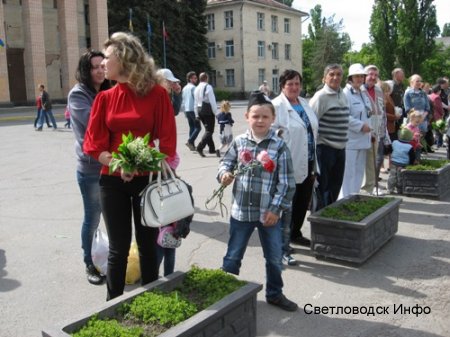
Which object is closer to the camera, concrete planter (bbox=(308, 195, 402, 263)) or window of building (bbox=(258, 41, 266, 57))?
concrete planter (bbox=(308, 195, 402, 263))

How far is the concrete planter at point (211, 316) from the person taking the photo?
2918 mm

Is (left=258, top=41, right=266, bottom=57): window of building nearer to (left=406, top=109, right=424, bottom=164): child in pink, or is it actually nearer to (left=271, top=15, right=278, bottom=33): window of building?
(left=271, top=15, right=278, bottom=33): window of building

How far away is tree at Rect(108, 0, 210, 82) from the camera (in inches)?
1683

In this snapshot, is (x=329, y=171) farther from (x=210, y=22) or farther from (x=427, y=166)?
(x=210, y=22)

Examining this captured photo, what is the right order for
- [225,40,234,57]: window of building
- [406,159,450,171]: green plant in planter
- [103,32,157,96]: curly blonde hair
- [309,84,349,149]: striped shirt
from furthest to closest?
1. [225,40,234,57]: window of building
2. [406,159,450,171]: green plant in planter
3. [309,84,349,149]: striped shirt
4. [103,32,157,96]: curly blonde hair

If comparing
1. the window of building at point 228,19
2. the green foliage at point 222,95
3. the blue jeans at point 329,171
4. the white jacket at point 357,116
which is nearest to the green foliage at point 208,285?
the blue jeans at point 329,171

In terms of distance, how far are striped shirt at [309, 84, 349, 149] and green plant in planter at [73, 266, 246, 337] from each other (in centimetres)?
290

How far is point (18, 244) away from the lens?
19.5 ft

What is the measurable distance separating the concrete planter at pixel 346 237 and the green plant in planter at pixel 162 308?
1814 mm

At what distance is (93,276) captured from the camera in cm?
477

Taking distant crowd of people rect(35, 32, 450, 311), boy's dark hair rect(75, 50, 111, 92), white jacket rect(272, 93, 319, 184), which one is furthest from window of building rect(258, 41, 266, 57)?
boy's dark hair rect(75, 50, 111, 92)

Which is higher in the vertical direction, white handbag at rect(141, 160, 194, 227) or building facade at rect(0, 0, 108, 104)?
building facade at rect(0, 0, 108, 104)

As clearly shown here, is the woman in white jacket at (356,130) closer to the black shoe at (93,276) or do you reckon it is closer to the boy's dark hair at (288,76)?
the boy's dark hair at (288,76)

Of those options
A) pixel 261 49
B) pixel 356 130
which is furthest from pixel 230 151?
pixel 261 49
